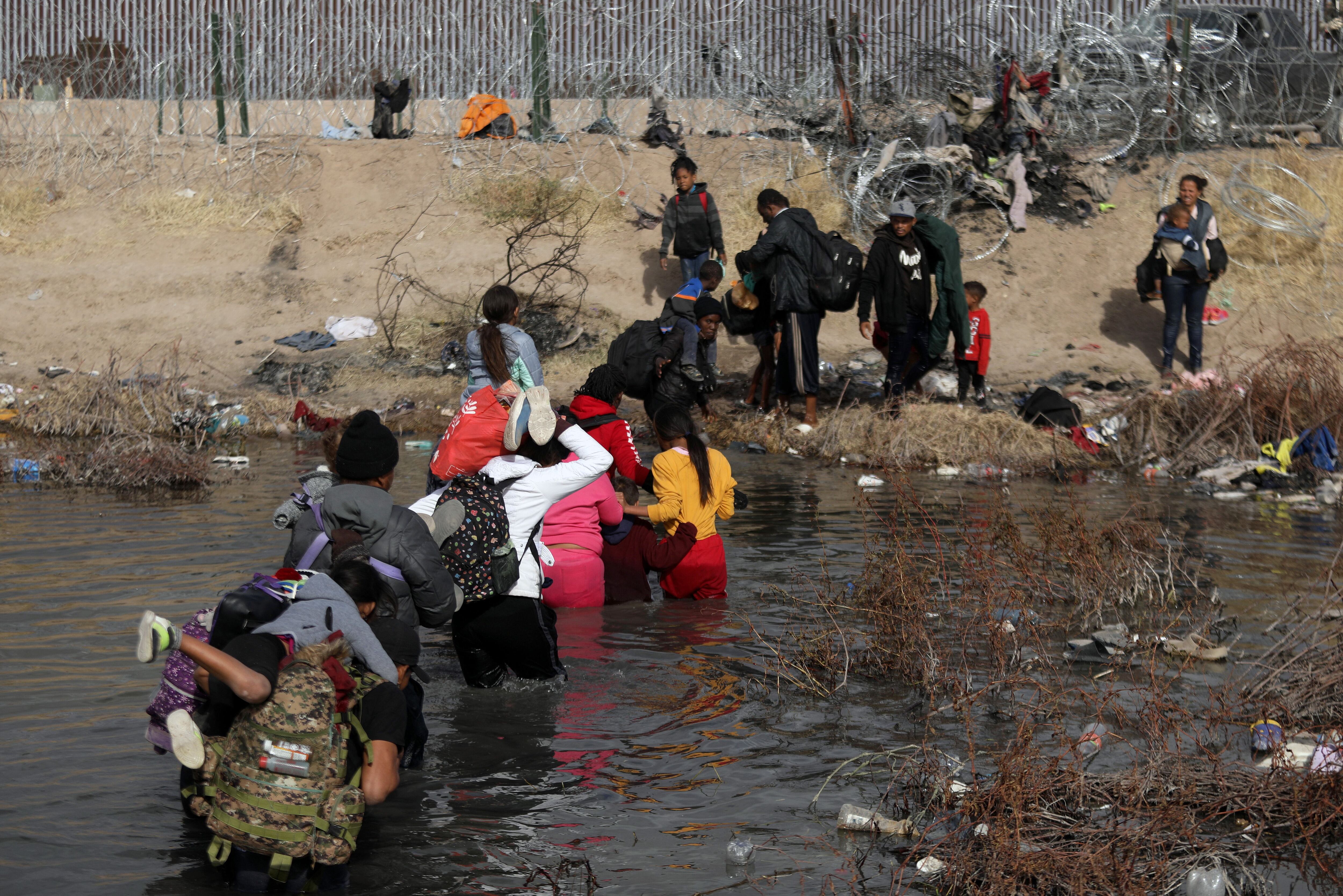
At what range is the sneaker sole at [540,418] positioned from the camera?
5262mm

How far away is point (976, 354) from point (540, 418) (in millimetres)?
8843

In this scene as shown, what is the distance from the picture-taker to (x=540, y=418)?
17.4 ft

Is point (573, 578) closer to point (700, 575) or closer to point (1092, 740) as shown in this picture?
point (700, 575)

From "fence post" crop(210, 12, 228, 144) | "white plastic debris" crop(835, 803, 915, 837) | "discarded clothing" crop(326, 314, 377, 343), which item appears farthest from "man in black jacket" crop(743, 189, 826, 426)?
"fence post" crop(210, 12, 228, 144)

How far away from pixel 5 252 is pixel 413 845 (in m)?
17.2

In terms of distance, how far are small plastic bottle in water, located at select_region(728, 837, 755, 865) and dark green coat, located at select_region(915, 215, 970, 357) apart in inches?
360

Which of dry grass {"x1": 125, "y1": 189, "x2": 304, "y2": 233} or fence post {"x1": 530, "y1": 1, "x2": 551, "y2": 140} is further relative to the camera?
fence post {"x1": 530, "y1": 1, "x2": 551, "y2": 140}

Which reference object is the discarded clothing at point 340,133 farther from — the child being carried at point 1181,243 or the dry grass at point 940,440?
the child being carried at point 1181,243

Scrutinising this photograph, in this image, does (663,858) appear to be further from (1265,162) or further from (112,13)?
(112,13)

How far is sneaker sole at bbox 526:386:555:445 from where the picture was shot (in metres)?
5.26

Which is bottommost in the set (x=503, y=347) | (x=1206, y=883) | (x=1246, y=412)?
A: (x=1206, y=883)

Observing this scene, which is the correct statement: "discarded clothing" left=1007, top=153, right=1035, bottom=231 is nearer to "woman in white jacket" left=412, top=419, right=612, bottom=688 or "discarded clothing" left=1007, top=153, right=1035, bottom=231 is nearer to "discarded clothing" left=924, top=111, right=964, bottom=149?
"discarded clothing" left=924, top=111, right=964, bottom=149

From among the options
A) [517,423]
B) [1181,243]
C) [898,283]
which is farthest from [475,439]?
[1181,243]

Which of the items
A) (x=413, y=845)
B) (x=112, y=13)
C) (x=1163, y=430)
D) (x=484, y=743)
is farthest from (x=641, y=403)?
(x=112, y=13)
